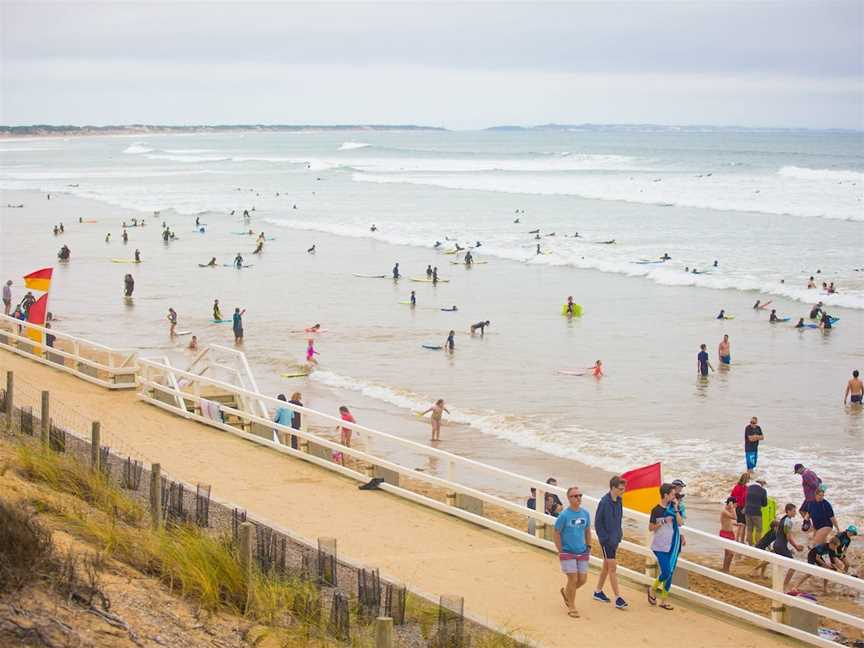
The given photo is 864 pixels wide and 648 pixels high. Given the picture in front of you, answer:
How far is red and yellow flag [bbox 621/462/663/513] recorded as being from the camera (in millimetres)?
11266

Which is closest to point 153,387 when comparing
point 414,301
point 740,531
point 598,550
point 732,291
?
point 598,550

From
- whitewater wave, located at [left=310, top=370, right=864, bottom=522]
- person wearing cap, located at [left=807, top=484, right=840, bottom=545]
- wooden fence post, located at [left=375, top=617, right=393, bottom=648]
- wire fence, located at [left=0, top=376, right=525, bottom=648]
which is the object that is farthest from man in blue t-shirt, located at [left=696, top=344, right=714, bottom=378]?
wooden fence post, located at [left=375, top=617, right=393, bottom=648]

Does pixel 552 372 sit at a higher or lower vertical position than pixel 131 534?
lower

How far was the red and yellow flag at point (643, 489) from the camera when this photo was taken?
11.3 metres

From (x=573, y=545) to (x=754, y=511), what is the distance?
4978 millimetres

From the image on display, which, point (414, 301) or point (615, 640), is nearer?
point (615, 640)

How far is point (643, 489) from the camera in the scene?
11.4 m

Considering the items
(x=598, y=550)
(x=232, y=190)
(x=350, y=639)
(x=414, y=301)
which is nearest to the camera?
(x=350, y=639)

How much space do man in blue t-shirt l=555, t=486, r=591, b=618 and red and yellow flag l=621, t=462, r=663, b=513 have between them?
5.13 ft

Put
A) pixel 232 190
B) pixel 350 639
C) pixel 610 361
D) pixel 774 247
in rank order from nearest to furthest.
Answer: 1. pixel 350 639
2. pixel 610 361
3. pixel 774 247
4. pixel 232 190

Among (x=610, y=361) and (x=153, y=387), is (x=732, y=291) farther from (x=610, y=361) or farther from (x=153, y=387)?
A: (x=153, y=387)

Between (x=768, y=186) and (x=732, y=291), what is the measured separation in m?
60.3

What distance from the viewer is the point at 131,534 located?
32.3 ft

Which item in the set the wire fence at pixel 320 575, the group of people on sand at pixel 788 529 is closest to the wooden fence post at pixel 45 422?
the wire fence at pixel 320 575
